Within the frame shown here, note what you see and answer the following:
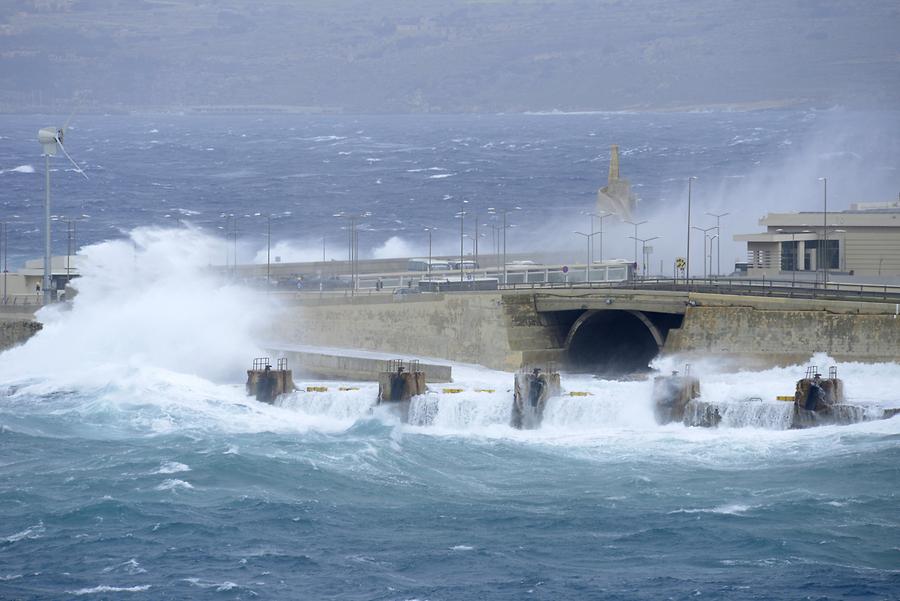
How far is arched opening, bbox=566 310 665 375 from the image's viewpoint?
237 ft

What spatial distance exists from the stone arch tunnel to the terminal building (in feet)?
23.9

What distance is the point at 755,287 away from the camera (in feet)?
227

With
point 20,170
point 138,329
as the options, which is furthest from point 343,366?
point 20,170

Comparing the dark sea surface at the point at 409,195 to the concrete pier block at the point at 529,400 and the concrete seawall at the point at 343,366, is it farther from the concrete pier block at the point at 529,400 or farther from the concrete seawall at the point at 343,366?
the concrete pier block at the point at 529,400

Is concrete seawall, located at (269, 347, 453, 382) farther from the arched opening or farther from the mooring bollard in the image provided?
the mooring bollard

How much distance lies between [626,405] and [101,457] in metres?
16.9

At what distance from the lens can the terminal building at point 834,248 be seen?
79750 mm

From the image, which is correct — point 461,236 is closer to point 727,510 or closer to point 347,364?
point 347,364

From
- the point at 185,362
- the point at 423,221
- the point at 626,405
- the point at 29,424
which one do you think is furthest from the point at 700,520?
the point at 423,221

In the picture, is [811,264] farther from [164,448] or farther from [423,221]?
[423,221]

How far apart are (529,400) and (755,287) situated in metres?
12.3

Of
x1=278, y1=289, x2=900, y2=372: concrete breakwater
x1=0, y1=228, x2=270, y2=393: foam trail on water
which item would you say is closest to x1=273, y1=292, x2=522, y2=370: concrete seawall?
x1=278, y1=289, x2=900, y2=372: concrete breakwater

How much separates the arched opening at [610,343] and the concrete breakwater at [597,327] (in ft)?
0.13

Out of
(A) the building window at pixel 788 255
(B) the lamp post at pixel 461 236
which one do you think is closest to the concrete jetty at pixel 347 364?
(B) the lamp post at pixel 461 236
